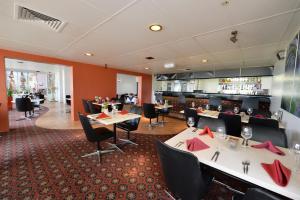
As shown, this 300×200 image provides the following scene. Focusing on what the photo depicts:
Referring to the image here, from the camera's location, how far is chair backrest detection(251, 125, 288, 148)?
5.11ft

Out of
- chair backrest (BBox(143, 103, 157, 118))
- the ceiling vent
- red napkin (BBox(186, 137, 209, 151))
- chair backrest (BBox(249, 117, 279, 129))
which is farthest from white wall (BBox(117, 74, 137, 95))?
red napkin (BBox(186, 137, 209, 151))

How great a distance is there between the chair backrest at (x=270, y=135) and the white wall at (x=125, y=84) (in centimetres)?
1081

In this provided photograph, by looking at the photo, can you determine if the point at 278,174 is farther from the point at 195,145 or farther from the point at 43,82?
the point at 43,82

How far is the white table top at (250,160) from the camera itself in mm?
882

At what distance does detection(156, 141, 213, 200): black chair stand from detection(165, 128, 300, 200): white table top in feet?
0.67

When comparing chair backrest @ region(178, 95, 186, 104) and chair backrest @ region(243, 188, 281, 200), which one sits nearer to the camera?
chair backrest @ region(243, 188, 281, 200)

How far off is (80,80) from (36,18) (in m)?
3.51

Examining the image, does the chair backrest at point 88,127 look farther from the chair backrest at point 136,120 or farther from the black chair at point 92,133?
the chair backrest at point 136,120

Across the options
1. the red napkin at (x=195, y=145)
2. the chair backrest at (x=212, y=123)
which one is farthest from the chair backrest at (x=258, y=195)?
the chair backrest at (x=212, y=123)

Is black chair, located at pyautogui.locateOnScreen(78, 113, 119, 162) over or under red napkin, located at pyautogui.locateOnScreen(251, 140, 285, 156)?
under

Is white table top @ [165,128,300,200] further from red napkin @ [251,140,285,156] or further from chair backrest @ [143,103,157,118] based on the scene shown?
chair backrest @ [143,103,157,118]

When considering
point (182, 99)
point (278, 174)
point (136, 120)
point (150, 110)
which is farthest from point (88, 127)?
point (182, 99)

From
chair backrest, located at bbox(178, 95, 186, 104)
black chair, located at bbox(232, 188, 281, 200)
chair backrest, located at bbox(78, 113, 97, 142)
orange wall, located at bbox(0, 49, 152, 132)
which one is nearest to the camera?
black chair, located at bbox(232, 188, 281, 200)

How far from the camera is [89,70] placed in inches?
219
